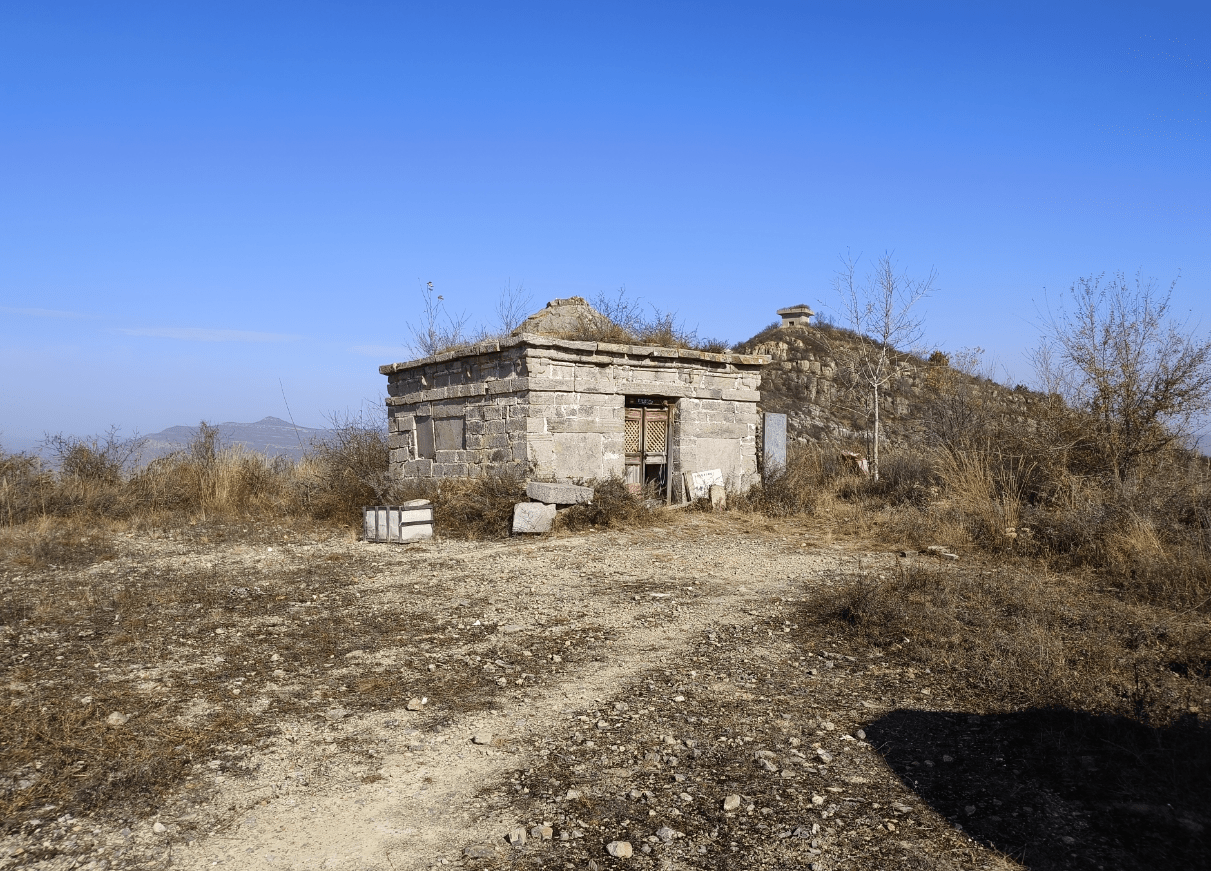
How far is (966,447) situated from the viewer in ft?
39.1

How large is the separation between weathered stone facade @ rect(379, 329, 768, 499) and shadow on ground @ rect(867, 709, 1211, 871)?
753 centimetres

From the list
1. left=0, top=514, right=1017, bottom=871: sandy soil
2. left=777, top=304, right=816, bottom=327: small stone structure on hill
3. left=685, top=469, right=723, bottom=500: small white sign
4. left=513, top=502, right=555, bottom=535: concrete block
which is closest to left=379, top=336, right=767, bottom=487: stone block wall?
left=685, top=469, right=723, bottom=500: small white sign

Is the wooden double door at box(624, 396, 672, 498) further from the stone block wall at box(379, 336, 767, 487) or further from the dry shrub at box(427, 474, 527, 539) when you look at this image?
the dry shrub at box(427, 474, 527, 539)

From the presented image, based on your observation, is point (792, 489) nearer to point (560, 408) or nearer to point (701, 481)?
point (701, 481)

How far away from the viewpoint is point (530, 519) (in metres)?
10.2

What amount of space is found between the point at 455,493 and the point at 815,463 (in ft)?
23.6

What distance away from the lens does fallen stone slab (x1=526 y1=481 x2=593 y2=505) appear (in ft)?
34.4

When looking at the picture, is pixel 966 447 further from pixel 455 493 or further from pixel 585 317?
pixel 455 493

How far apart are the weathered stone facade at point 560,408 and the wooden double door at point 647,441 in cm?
14

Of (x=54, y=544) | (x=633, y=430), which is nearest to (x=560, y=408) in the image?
(x=633, y=430)

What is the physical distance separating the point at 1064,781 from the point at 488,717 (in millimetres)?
2786

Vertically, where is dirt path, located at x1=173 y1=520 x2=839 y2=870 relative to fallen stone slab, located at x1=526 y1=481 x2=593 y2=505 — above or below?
below

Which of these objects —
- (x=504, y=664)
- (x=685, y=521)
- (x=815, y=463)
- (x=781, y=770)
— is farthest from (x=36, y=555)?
(x=815, y=463)

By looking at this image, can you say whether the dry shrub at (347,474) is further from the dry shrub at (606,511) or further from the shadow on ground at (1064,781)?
the shadow on ground at (1064,781)
